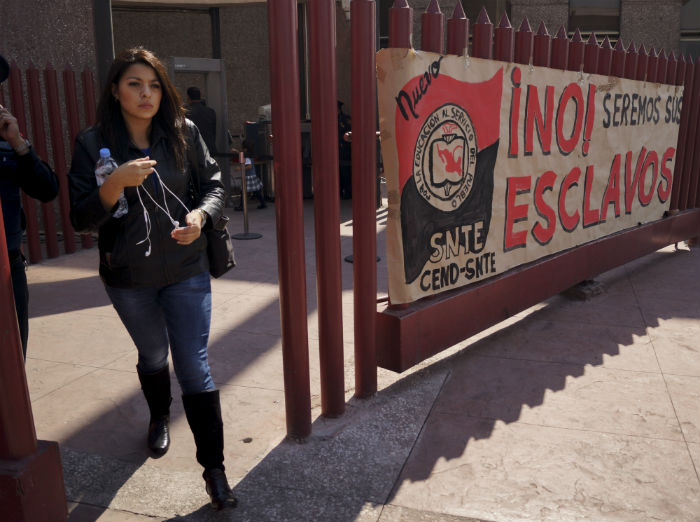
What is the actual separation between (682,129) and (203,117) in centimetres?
643

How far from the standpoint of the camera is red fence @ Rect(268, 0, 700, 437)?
10.0ft

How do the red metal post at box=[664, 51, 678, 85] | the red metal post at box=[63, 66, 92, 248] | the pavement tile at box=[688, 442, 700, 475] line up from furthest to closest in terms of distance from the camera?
1. the red metal post at box=[63, 66, 92, 248]
2. the red metal post at box=[664, 51, 678, 85]
3. the pavement tile at box=[688, 442, 700, 475]

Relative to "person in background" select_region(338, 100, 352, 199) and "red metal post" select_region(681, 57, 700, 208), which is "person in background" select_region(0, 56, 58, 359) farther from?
"person in background" select_region(338, 100, 352, 199)

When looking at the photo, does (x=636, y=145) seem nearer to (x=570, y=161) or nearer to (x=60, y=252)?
(x=570, y=161)

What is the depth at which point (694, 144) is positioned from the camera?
24.2 feet

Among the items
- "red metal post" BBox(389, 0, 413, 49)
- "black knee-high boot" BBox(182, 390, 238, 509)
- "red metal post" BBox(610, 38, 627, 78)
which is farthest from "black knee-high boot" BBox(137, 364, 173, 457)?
"red metal post" BBox(610, 38, 627, 78)

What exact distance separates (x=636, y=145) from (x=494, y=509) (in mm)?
4388

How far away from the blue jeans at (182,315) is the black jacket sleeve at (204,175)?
30 cm

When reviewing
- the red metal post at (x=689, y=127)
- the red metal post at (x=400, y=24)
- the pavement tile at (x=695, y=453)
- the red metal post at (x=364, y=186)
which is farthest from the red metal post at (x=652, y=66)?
the pavement tile at (x=695, y=453)

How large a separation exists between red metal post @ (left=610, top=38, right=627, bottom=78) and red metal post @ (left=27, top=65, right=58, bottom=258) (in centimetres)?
572

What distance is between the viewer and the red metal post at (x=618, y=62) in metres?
5.64

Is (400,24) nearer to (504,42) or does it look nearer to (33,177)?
(504,42)

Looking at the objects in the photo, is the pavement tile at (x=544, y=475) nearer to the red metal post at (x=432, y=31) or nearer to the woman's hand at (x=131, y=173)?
the woman's hand at (x=131, y=173)

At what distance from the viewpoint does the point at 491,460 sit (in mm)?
3094
